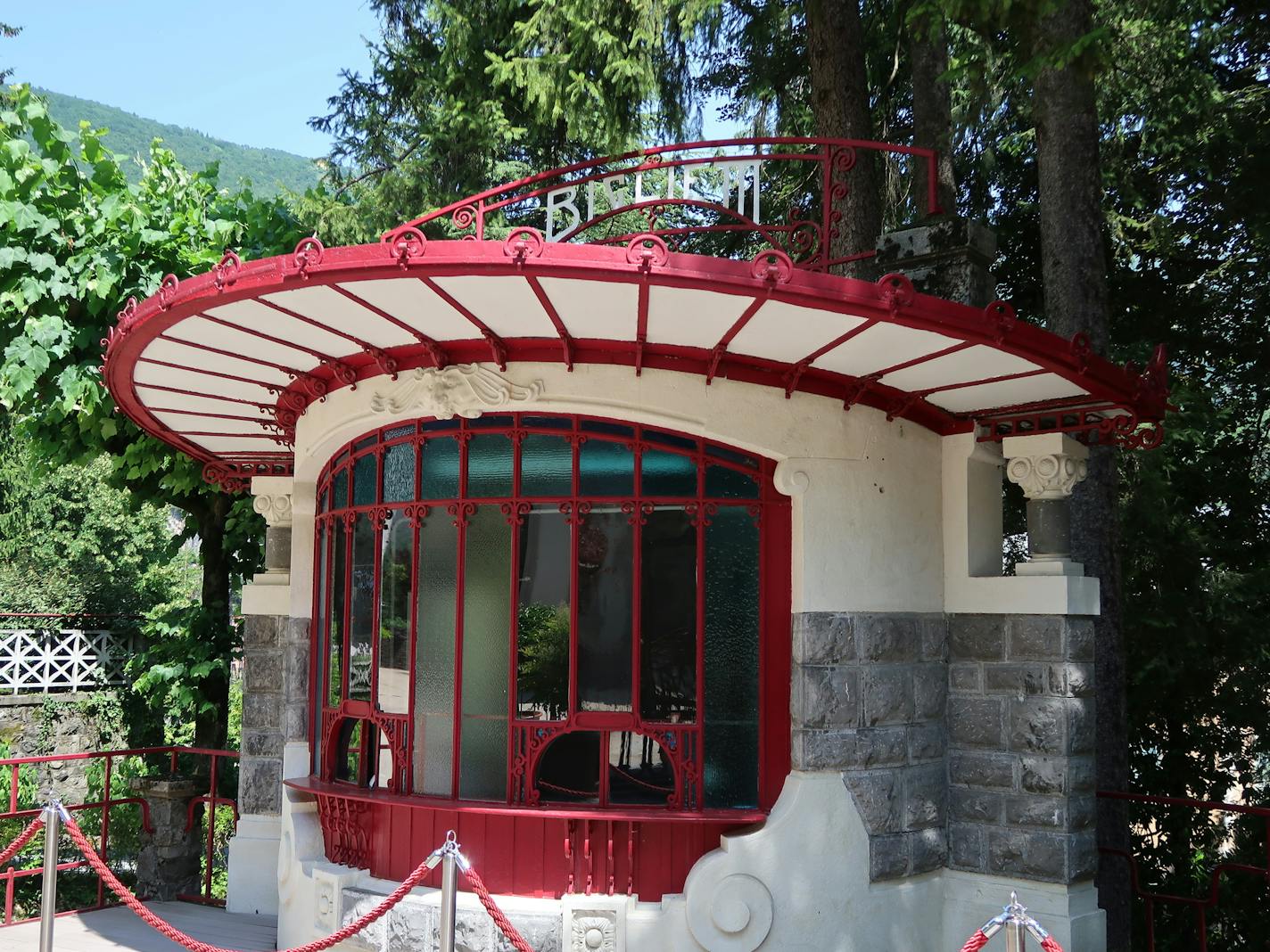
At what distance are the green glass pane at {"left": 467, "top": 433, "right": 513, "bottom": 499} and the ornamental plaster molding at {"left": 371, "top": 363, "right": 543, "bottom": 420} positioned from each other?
174mm

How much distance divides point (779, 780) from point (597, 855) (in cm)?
107

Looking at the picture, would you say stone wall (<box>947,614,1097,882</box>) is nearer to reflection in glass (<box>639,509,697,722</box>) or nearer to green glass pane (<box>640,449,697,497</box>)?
→ reflection in glass (<box>639,509,697,722</box>)

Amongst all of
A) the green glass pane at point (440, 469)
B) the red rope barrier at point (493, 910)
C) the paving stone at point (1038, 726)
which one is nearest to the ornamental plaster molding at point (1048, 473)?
the paving stone at point (1038, 726)

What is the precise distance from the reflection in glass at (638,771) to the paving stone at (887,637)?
1.27 metres

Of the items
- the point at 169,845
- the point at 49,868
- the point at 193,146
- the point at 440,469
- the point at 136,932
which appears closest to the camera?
the point at 49,868

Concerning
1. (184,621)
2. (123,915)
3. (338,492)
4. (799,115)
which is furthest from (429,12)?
Answer: (123,915)

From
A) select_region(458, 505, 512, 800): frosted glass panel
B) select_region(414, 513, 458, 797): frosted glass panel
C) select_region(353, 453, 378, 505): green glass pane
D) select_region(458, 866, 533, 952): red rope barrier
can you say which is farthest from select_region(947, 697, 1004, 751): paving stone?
select_region(353, 453, 378, 505): green glass pane

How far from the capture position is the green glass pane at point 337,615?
7.38m

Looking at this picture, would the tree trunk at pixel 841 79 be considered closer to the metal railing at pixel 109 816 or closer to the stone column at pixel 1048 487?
the stone column at pixel 1048 487

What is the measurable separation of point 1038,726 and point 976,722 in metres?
0.37

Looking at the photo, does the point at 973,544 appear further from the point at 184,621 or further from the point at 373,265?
the point at 184,621

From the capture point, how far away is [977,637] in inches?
274

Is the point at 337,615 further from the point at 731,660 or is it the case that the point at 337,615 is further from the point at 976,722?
the point at 976,722

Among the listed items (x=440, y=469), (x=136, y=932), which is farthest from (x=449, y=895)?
(x=136, y=932)
